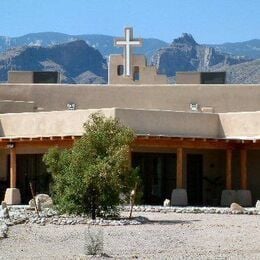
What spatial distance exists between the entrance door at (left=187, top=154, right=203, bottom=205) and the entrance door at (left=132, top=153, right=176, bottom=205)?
31.6 inches

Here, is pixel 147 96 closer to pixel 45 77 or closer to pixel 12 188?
pixel 45 77

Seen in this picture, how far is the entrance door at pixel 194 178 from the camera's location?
33.0 metres

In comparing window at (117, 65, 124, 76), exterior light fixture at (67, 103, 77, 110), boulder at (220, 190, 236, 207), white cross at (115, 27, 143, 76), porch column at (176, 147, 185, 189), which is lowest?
boulder at (220, 190, 236, 207)

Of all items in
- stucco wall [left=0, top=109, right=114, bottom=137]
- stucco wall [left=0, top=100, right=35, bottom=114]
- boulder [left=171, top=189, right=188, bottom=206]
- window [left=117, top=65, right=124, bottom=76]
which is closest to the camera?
boulder [left=171, top=189, right=188, bottom=206]

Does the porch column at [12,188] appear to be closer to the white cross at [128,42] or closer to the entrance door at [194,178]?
the entrance door at [194,178]

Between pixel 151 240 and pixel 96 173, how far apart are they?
4.65 meters

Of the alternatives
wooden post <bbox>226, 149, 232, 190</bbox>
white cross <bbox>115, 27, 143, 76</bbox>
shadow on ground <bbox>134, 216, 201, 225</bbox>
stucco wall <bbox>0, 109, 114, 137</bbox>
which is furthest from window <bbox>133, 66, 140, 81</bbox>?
shadow on ground <bbox>134, 216, 201, 225</bbox>

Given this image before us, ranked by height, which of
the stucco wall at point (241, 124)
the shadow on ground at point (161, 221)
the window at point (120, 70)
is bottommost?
the shadow on ground at point (161, 221)

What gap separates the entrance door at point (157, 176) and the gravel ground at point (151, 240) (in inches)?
357

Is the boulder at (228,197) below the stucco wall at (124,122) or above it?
below

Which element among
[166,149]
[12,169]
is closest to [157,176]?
[166,149]

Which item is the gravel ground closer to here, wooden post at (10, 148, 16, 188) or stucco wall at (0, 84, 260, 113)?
wooden post at (10, 148, 16, 188)

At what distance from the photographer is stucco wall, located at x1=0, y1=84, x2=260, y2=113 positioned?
37844mm

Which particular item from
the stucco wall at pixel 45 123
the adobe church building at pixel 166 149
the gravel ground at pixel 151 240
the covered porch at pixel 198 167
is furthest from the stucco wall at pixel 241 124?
the gravel ground at pixel 151 240
